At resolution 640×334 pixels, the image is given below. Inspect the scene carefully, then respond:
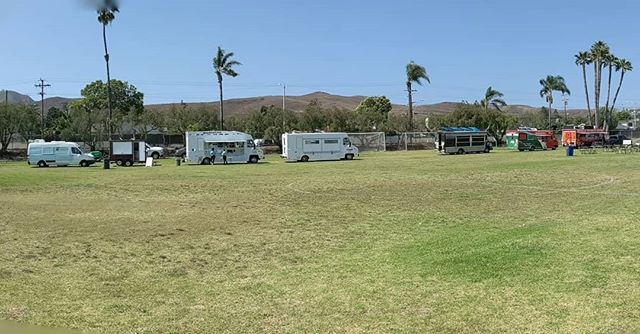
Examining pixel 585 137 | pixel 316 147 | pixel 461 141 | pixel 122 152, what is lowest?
pixel 122 152

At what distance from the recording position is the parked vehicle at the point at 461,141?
64.0 meters

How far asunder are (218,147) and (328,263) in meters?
42.5

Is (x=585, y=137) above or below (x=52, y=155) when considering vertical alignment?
above

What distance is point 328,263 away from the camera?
11.0m

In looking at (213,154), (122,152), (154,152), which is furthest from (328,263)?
(154,152)

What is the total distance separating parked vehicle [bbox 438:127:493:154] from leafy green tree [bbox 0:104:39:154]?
1967 inches

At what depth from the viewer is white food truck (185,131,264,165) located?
171ft

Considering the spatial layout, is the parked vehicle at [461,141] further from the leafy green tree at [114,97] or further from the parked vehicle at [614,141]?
the leafy green tree at [114,97]

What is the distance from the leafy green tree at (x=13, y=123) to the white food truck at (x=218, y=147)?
34.3 m

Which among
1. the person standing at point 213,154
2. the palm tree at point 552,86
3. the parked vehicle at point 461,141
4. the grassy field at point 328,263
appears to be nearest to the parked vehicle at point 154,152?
the person standing at point 213,154

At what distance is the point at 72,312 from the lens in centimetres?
806

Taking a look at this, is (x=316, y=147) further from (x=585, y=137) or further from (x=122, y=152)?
(x=585, y=137)

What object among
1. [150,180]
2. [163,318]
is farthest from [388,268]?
[150,180]

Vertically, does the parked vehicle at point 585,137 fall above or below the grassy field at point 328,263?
above
